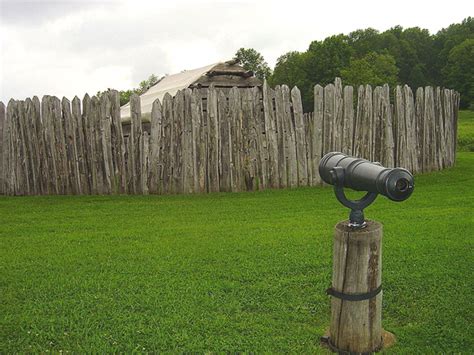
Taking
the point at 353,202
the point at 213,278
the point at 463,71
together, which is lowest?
the point at 213,278

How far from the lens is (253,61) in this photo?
47.0 meters

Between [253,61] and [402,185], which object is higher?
[253,61]

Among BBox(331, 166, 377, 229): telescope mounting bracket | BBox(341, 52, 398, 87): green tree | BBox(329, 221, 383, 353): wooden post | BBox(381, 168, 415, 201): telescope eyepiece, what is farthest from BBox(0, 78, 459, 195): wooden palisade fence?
BBox(341, 52, 398, 87): green tree

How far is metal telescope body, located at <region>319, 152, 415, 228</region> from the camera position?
3.09 metres

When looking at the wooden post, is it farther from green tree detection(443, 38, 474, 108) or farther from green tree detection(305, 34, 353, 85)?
green tree detection(443, 38, 474, 108)

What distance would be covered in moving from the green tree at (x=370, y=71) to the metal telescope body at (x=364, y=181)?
118 feet

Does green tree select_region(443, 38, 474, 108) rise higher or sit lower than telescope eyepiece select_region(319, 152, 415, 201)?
higher

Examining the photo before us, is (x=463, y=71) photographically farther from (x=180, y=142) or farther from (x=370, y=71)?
(x=180, y=142)

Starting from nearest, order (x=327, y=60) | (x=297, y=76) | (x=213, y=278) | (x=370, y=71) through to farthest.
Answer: (x=213, y=278), (x=370, y=71), (x=327, y=60), (x=297, y=76)

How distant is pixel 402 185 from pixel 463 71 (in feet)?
165

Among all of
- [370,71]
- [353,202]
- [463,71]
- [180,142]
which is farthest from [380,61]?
[353,202]

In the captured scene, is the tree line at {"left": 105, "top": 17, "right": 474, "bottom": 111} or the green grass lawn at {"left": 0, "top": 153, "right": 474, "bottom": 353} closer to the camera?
the green grass lawn at {"left": 0, "top": 153, "right": 474, "bottom": 353}

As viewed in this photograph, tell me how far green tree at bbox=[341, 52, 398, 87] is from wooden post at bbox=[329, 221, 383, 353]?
36281 millimetres

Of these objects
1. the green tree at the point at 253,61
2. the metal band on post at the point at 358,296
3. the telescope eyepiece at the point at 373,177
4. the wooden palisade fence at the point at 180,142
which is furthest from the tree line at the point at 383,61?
the metal band on post at the point at 358,296
